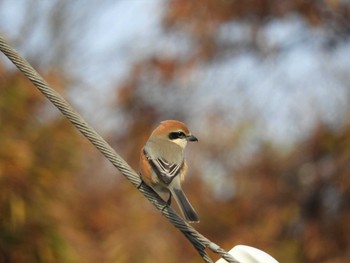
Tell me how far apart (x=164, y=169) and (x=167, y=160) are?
0.07 m

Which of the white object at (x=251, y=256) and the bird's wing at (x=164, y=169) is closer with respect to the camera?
the white object at (x=251, y=256)

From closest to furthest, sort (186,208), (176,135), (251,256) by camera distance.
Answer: (251,256) → (186,208) → (176,135)

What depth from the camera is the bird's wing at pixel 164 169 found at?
3.09 meters

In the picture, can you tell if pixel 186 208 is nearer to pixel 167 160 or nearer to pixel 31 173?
pixel 167 160

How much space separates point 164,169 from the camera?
3.13 meters

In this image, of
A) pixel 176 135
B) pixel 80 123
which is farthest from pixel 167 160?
pixel 80 123

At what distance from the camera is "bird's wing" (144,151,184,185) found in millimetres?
3094

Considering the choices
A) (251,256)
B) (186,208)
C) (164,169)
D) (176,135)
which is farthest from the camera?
(176,135)

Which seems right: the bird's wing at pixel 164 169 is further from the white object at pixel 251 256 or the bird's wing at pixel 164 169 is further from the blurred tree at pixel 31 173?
the blurred tree at pixel 31 173

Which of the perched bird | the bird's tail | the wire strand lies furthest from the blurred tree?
the wire strand

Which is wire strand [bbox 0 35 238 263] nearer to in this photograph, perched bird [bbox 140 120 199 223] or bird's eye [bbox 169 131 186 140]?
perched bird [bbox 140 120 199 223]

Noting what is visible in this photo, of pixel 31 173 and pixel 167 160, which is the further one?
pixel 31 173

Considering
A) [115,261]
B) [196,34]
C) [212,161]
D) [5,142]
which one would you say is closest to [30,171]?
[5,142]

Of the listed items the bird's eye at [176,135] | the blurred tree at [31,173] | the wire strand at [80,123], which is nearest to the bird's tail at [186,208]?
the bird's eye at [176,135]
